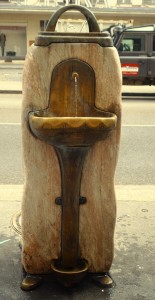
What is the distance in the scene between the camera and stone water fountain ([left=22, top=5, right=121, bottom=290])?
2400 millimetres

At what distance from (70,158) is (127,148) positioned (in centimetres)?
431

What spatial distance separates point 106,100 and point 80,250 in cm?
88

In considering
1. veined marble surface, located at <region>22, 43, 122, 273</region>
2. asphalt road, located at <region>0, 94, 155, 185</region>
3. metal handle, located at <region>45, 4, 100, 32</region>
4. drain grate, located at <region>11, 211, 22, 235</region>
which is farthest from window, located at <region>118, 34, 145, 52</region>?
veined marble surface, located at <region>22, 43, 122, 273</region>

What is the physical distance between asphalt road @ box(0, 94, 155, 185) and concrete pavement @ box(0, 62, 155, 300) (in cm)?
110

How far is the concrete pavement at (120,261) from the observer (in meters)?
2.56

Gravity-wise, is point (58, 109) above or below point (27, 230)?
above

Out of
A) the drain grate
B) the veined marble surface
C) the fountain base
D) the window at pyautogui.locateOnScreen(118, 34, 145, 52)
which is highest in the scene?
the window at pyautogui.locateOnScreen(118, 34, 145, 52)

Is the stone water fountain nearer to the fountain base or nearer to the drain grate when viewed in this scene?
the fountain base

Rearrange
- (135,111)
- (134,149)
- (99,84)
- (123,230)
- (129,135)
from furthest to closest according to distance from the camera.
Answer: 1. (135,111)
2. (129,135)
3. (134,149)
4. (123,230)
5. (99,84)

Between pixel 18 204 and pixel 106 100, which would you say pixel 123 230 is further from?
pixel 106 100

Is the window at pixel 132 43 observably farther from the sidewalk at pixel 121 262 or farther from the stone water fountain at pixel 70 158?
the stone water fountain at pixel 70 158

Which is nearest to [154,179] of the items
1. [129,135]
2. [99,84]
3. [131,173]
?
[131,173]

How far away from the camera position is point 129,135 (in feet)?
24.7

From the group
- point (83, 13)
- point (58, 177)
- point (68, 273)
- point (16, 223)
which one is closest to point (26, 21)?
point (16, 223)
